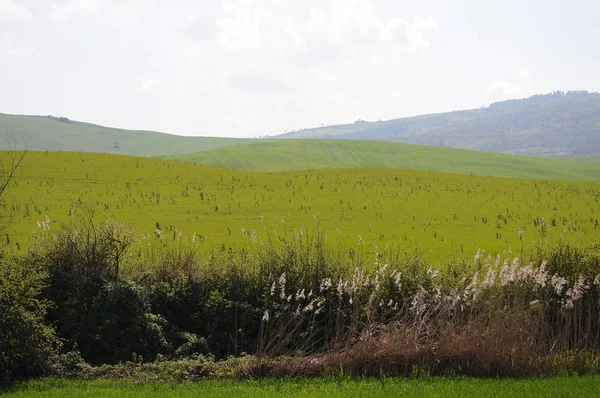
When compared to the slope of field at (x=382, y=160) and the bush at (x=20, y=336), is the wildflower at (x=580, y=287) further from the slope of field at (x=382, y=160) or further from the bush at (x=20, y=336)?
→ the slope of field at (x=382, y=160)

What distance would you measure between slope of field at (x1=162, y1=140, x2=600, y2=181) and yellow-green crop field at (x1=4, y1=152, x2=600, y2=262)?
55649mm

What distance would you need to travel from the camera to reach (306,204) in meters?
43.4

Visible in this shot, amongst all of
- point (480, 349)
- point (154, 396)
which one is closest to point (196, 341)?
point (154, 396)

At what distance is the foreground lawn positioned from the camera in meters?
11.2

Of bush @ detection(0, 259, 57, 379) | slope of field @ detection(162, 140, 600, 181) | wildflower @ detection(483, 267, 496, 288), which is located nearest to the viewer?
bush @ detection(0, 259, 57, 379)

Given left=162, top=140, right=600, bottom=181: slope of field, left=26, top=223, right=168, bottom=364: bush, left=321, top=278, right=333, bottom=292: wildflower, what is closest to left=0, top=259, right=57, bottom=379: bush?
left=26, top=223, right=168, bottom=364: bush

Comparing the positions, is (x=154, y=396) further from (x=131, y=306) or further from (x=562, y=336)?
(x=562, y=336)

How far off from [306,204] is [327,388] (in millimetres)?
32005

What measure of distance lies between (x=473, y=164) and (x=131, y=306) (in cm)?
12243

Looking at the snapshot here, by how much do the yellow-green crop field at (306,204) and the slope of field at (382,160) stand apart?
5565cm

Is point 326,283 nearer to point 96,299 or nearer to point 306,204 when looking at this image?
point 96,299

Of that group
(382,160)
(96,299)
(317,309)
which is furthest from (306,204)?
(382,160)

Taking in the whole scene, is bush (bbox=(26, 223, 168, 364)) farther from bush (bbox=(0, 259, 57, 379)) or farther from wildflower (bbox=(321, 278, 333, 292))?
wildflower (bbox=(321, 278, 333, 292))

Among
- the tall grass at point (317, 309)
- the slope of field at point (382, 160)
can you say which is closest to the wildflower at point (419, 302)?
the tall grass at point (317, 309)
